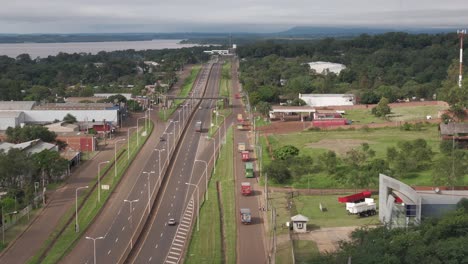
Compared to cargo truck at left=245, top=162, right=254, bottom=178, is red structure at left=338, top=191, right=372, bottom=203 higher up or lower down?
higher up

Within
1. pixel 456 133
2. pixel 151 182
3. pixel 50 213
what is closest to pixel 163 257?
pixel 50 213

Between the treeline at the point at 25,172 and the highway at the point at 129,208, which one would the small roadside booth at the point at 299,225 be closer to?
the highway at the point at 129,208

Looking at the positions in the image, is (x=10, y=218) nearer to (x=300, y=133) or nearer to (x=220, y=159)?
(x=220, y=159)

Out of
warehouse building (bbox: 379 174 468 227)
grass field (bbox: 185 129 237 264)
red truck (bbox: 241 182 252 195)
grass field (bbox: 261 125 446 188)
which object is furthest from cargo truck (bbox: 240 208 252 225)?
grass field (bbox: 261 125 446 188)

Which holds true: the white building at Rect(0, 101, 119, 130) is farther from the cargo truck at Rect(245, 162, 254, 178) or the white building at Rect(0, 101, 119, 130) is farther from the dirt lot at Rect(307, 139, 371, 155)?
the cargo truck at Rect(245, 162, 254, 178)

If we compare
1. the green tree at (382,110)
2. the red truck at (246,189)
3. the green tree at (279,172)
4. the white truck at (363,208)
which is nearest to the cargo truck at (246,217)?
the white truck at (363,208)

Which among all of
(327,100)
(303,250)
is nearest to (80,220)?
(303,250)

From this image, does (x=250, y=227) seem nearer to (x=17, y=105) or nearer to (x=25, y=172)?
(x=25, y=172)

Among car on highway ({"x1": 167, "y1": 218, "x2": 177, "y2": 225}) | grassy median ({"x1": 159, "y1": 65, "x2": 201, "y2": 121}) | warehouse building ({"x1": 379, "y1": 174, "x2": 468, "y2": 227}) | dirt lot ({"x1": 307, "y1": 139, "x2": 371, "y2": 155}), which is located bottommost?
grassy median ({"x1": 159, "y1": 65, "x2": 201, "y2": 121})
